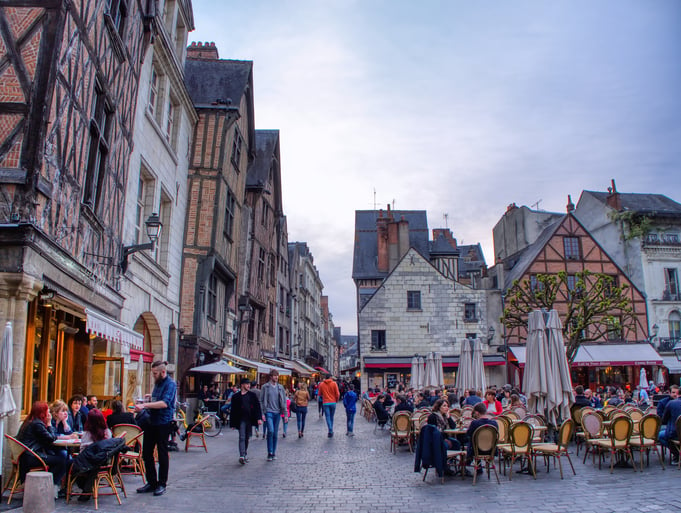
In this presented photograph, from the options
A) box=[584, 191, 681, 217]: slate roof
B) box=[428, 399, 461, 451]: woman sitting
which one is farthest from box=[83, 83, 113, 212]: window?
box=[584, 191, 681, 217]: slate roof

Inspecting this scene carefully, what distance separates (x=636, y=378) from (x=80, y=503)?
3125cm

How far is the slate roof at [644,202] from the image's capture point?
36.1 m

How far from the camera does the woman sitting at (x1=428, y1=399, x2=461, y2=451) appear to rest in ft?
26.3

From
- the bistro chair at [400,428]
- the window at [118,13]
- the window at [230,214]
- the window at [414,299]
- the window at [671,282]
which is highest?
the window at [118,13]

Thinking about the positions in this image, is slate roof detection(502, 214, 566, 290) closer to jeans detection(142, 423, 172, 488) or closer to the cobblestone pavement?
the cobblestone pavement

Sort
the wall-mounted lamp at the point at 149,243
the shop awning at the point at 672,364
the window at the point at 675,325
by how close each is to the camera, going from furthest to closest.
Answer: the window at the point at 675,325 → the shop awning at the point at 672,364 → the wall-mounted lamp at the point at 149,243

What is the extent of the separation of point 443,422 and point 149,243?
6135 mm

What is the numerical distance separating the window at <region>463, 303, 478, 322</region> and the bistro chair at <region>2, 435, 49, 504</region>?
28.4 m

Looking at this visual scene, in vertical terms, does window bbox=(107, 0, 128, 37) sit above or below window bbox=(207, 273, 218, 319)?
above

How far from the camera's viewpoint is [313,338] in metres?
59.9

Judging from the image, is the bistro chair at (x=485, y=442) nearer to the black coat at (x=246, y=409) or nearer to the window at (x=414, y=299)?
the black coat at (x=246, y=409)

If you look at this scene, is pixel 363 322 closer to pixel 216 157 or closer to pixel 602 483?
pixel 216 157

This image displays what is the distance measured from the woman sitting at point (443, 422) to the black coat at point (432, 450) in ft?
1.29

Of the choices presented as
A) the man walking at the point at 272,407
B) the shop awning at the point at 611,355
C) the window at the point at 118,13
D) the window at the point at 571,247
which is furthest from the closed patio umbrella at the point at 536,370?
the window at the point at 571,247
